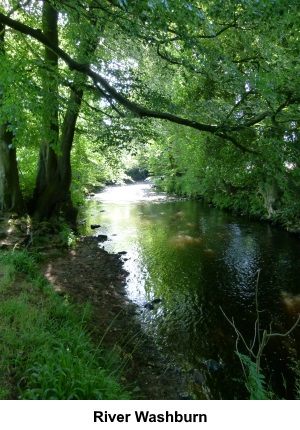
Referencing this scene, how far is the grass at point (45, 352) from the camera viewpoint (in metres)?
2.89

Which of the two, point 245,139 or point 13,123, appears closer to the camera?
point 13,123

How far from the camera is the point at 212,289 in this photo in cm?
846

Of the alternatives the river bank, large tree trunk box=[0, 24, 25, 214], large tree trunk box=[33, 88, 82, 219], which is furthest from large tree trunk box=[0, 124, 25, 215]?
large tree trunk box=[33, 88, 82, 219]

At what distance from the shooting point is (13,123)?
495 centimetres

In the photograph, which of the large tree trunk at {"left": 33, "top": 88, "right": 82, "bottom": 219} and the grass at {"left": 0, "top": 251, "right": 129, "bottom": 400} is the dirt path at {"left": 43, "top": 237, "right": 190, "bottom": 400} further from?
the large tree trunk at {"left": 33, "top": 88, "right": 82, "bottom": 219}

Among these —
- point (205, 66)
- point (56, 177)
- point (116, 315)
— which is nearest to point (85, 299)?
point (116, 315)

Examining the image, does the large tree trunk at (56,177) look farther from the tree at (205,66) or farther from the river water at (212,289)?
the river water at (212,289)

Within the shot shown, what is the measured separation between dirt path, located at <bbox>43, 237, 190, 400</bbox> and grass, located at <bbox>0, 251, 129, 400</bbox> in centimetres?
52

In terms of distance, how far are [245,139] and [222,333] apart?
5943mm

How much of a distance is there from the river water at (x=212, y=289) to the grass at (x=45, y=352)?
202cm

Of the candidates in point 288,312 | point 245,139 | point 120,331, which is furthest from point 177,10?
point 288,312

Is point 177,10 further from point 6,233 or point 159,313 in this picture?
point 6,233

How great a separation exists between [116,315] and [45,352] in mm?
3293

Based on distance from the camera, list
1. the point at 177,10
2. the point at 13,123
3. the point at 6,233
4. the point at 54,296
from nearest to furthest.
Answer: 1. the point at 177,10
2. the point at 13,123
3. the point at 54,296
4. the point at 6,233
